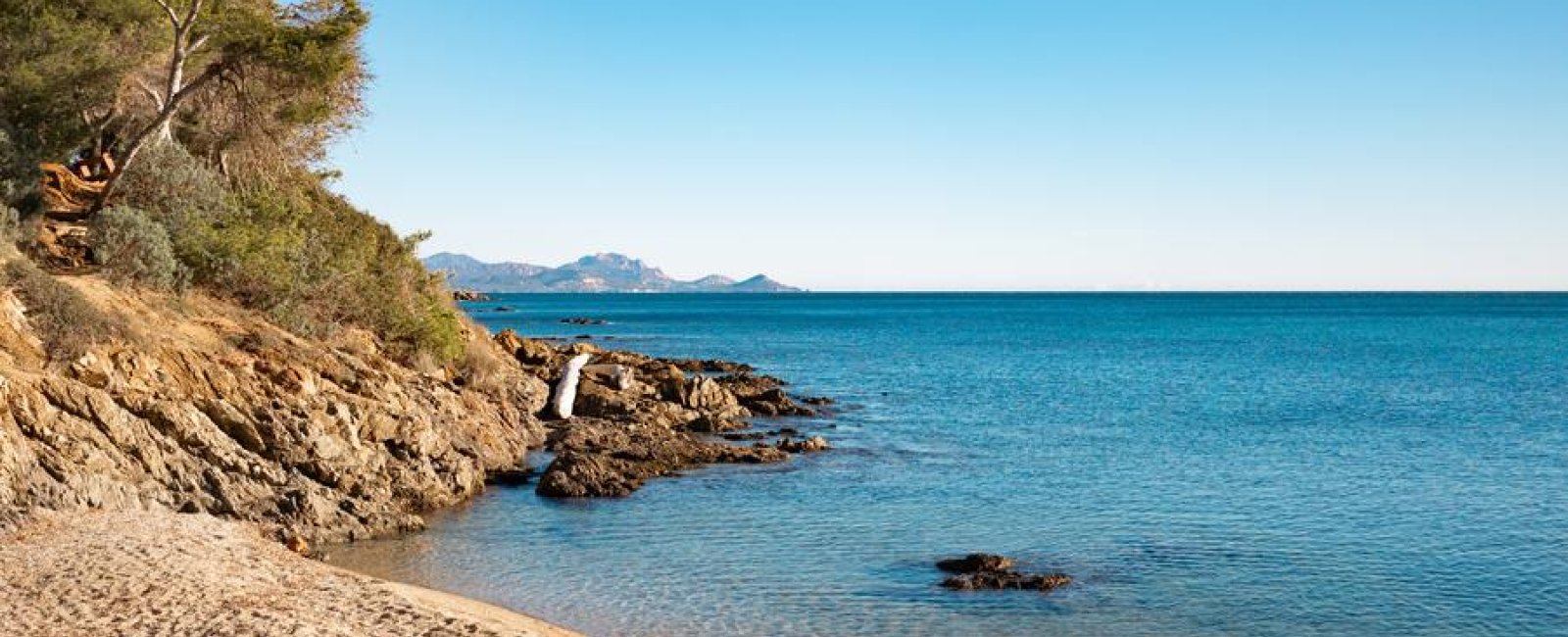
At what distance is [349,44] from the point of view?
3712 cm

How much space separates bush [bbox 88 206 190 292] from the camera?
1110 inches

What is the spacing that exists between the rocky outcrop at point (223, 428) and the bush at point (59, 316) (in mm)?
217

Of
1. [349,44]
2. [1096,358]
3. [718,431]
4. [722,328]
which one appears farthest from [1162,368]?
[722,328]

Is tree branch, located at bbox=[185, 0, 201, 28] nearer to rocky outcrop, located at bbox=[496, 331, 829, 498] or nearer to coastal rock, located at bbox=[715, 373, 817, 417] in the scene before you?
rocky outcrop, located at bbox=[496, 331, 829, 498]

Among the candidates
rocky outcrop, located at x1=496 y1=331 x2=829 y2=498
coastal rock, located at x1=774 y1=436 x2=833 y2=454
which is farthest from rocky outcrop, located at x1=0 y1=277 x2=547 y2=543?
coastal rock, located at x1=774 y1=436 x2=833 y2=454

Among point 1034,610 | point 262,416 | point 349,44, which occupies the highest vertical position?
point 349,44

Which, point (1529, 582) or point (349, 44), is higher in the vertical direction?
point (349, 44)

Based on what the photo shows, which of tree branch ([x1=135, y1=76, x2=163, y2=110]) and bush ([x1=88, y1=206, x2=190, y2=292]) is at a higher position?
tree branch ([x1=135, y1=76, x2=163, y2=110])

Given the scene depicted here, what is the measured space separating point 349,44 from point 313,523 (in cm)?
1879

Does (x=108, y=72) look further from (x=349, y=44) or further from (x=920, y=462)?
(x=920, y=462)

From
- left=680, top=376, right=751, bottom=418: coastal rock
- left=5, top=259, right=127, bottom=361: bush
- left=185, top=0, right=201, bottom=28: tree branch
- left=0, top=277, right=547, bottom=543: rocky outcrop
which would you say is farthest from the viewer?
left=680, top=376, right=751, bottom=418: coastal rock

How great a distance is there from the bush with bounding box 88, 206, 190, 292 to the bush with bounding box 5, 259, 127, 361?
12.3ft

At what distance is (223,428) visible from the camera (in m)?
24.4

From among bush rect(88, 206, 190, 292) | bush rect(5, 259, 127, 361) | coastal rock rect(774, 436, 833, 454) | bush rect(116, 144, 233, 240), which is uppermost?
bush rect(116, 144, 233, 240)
